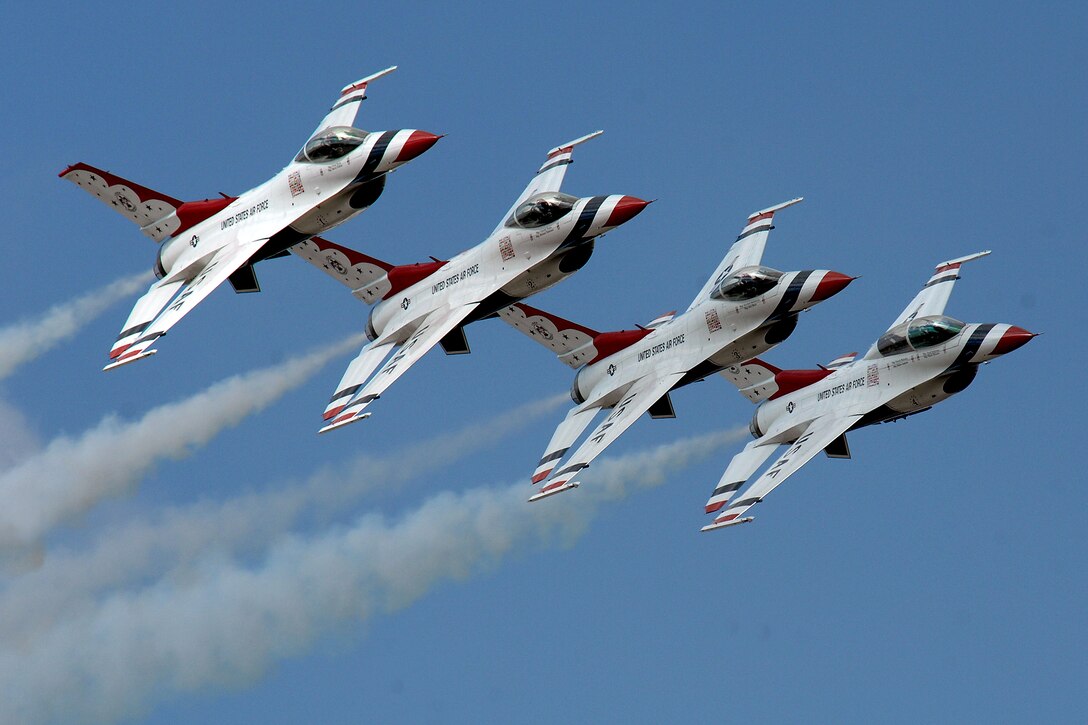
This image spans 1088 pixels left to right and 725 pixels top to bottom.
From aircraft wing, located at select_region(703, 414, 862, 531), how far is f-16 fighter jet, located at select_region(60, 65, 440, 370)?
1253 centimetres

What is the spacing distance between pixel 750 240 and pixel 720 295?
12.2 ft

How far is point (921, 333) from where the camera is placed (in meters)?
66.3

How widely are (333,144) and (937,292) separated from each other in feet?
56.2

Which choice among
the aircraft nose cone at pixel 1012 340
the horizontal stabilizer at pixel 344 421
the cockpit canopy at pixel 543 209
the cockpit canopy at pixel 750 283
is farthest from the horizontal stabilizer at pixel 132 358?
the aircraft nose cone at pixel 1012 340

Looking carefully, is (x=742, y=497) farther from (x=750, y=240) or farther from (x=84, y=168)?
(x=84, y=168)

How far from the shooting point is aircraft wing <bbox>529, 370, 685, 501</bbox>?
66.1 meters

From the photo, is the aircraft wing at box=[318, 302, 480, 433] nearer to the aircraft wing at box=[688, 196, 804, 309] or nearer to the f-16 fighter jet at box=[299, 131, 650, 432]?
the f-16 fighter jet at box=[299, 131, 650, 432]

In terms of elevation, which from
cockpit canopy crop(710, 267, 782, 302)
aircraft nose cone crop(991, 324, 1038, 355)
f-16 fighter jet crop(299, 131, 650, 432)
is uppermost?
f-16 fighter jet crop(299, 131, 650, 432)

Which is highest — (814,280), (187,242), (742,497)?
(187,242)

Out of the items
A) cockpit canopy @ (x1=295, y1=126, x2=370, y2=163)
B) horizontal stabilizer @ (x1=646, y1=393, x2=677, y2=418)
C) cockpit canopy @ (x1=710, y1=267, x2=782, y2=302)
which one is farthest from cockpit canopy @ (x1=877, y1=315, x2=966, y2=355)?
cockpit canopy @ (x1=295, y1=126, x2=370, y2=163)

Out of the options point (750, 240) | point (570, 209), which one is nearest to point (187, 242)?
point (570, 209)

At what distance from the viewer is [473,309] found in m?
67.3

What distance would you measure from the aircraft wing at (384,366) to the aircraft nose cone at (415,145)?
168 inches

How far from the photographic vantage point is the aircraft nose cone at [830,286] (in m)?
65.6
